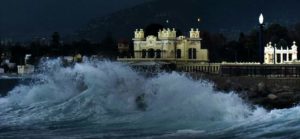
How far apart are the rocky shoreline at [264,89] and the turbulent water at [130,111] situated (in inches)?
67.6

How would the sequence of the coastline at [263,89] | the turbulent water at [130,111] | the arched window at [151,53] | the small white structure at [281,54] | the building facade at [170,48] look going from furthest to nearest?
1. the arched window at [151,53]
2. the building facade at [170,48]
3. the small white structure at [281,54]
4. the coastline at [263,89]
5. the turbulent water at [130,111]

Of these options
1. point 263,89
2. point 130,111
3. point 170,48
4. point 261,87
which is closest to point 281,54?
point 170,48

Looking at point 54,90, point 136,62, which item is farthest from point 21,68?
point 54,90

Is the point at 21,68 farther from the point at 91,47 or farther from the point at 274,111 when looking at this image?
the point at 274,111

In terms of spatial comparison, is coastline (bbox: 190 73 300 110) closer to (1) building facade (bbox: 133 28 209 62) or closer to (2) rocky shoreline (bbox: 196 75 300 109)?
(2) rocky shoreline (bbox: 196 75 300 109)

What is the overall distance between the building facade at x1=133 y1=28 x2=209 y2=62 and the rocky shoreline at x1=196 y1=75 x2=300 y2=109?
19.5m

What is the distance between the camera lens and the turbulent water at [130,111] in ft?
108

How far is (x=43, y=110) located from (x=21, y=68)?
489 feet

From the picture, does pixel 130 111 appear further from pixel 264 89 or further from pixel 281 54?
pixel 281 54

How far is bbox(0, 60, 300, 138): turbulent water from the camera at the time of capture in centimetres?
3278

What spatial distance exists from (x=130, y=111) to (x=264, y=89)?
25.8 feet

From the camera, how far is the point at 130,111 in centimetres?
4422

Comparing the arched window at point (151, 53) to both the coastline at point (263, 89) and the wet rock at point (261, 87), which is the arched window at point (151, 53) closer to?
the coastline at point (263, 89)

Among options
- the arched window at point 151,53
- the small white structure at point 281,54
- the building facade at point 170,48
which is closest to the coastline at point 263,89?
the building facade at point 170,48
